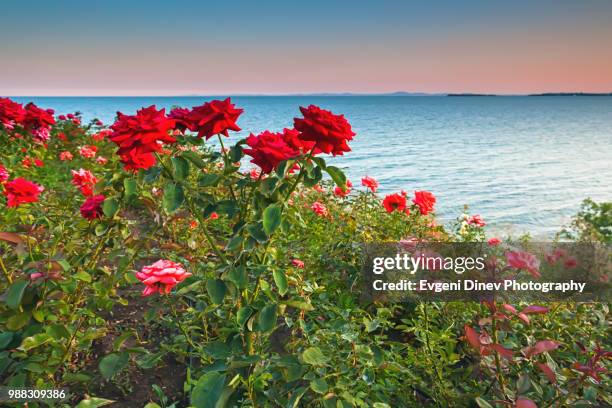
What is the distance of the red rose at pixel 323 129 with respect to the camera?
1383 millimetres

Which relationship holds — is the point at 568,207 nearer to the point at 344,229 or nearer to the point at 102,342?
the point at 344,229

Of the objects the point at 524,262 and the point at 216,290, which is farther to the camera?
the point at 524,262

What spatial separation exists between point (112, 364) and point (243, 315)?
50 cm

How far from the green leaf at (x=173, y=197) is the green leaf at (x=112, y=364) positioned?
0.59 metres

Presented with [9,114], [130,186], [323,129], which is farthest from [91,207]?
[9,114]

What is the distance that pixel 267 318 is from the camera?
4.48 feet

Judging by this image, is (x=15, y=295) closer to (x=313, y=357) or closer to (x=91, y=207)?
(x=91, y=207)

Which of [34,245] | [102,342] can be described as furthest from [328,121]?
[102,342]

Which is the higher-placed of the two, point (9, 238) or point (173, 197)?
point (173, 197)

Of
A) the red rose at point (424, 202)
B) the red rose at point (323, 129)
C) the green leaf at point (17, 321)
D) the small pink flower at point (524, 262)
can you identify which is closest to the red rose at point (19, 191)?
the green leaf at point (17, 321)

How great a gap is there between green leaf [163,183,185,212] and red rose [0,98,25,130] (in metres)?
2.57

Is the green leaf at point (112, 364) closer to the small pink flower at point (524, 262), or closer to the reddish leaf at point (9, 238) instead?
the reddish leaf at point (9, 238)

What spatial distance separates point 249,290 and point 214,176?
607mm

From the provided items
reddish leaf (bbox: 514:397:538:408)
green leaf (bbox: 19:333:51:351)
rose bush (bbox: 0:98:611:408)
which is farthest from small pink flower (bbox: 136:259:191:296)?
reddish leaf (bbox: 514:397:538:408)
